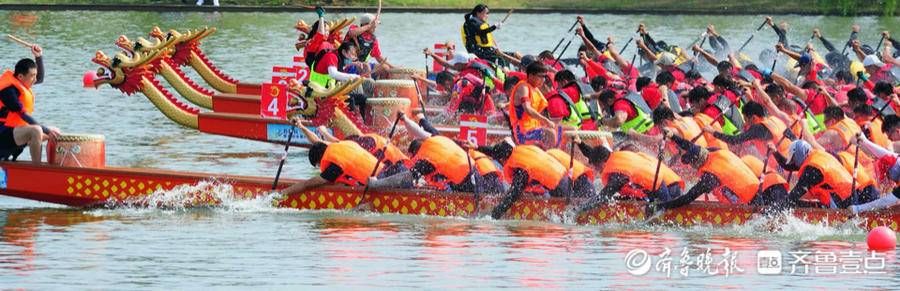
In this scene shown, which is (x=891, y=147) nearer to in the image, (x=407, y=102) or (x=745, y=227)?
(x=745, y=227)

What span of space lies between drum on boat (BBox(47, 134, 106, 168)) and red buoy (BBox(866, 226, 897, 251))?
7.82 metres

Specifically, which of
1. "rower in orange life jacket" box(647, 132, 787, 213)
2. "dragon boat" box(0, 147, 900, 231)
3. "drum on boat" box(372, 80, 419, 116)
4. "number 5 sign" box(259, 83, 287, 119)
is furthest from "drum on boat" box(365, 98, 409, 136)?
"rower in orange life jacket" box(647, 132, 787, 213)

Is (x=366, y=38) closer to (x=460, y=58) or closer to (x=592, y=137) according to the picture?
(x=460, y=58)

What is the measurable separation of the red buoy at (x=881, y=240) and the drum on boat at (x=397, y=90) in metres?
9.77

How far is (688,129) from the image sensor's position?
22.5 metres

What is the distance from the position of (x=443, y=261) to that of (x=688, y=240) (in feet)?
7.86

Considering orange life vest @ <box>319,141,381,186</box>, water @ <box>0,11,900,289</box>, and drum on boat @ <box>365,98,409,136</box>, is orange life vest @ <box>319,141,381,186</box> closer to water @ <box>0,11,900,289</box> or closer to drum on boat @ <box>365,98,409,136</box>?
water @ <box>0,11,900,289</box>

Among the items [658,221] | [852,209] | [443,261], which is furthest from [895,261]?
[443,261]

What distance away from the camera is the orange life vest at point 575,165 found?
2083cm

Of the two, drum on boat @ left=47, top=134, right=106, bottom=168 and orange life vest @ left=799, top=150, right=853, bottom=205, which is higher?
drum on boat @ left=47, top=134, right=106, bottom=168

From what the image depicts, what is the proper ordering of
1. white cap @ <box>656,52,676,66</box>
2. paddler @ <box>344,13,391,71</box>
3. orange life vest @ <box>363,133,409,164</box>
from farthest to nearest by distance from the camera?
white cap @ <box>656,52,676,66</box>
paddler @ <box>344,13,391,71</box>
orange life vest @ <box>363,133,409,164</box>

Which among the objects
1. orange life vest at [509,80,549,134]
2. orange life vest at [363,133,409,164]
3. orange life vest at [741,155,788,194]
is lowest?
orange life vest at [741,155,788,194]

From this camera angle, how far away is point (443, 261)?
19.0m

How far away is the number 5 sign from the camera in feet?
90.3
